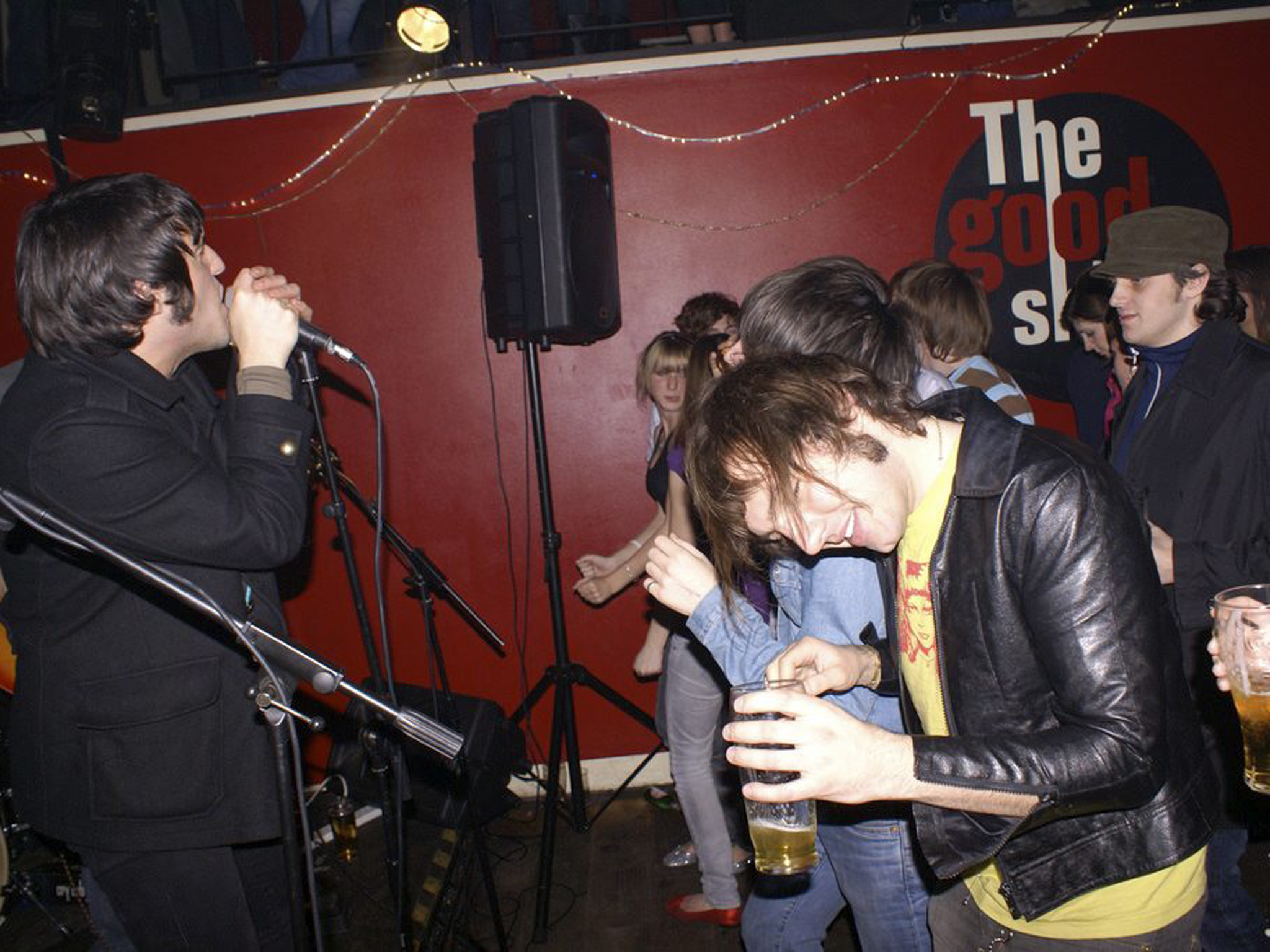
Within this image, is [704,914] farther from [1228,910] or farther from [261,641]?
[261,641]

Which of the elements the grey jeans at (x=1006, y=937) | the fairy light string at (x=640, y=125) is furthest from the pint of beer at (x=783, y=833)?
the fairy light string at (x=640, y=125)

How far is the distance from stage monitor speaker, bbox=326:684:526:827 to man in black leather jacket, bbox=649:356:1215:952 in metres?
2.22

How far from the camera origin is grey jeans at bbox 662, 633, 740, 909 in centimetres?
308

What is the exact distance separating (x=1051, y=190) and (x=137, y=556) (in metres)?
3.87

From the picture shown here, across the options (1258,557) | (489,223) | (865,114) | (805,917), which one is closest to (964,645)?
(805,917)

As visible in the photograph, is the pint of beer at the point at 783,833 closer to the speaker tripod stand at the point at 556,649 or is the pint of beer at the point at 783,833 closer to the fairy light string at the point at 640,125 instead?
the speaker tripod stand at the point at 556,649

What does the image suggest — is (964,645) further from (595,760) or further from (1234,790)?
(595,760)

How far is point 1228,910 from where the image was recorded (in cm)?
243

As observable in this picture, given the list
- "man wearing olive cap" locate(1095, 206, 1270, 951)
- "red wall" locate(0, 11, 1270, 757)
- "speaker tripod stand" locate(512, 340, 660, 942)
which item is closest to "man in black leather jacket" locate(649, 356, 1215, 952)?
"man wearing olive cap" locate(1095, 206, 1270, 951)

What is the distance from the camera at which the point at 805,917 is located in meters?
2.03

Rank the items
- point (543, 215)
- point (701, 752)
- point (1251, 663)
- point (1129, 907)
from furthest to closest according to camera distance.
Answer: point (543, 215) → point (701, 752) → point (1129, 907) → point (1251, 663)

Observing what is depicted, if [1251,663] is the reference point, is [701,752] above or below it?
below

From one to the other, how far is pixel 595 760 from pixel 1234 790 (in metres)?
2.79

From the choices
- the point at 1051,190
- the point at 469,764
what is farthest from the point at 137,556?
the point at 1051,190
